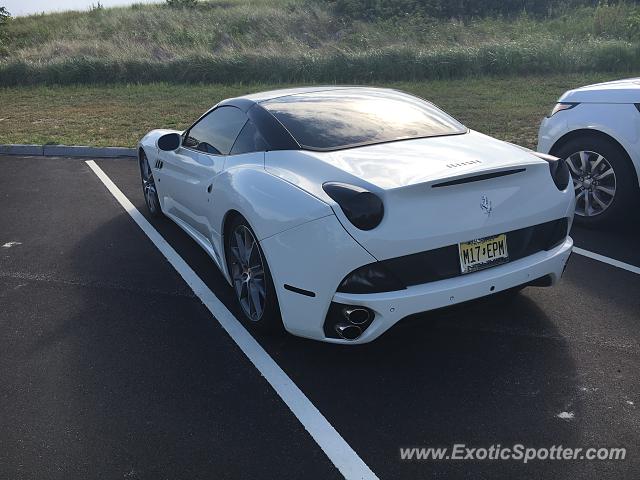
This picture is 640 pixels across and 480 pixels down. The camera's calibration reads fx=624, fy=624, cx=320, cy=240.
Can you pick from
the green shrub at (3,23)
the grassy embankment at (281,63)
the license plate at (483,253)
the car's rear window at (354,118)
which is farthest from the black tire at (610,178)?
the green shrub at (3,23)

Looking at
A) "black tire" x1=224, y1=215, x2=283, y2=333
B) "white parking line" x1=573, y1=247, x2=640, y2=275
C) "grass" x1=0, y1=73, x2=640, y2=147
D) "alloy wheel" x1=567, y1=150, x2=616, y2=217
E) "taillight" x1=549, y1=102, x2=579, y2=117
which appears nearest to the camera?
"black tire" x1=224, y1=215, x2=283, y2=333

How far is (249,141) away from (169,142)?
1.34 m

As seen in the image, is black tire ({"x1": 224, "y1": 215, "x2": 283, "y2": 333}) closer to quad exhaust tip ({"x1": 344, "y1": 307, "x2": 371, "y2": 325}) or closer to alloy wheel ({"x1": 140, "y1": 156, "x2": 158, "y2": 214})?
quad exhaust tip ({"x1": 344, "y1": 307, "x2": 371, "y2": 325})

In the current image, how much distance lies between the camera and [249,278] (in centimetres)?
381

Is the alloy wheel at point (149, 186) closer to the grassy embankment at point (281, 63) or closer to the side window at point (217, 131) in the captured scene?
the side window at point (217, 131)

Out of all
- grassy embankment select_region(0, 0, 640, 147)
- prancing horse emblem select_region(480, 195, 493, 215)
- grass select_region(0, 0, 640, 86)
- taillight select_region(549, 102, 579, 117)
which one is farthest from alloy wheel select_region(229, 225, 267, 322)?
grass select_region(0, 0, 640, 86)

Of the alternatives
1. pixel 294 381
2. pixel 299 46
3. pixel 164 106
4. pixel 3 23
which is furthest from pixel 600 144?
pixel 3 23

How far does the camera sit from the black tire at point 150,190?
20.4 feet

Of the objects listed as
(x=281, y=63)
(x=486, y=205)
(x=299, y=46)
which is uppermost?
(x=299, y=46)

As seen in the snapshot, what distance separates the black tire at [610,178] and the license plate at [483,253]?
2534 mm

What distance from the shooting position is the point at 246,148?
416cm

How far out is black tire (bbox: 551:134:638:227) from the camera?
5.23 m

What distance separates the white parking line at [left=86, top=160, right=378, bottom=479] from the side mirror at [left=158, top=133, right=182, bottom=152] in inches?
34.6

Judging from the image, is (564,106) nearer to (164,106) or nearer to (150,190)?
(150,190)
